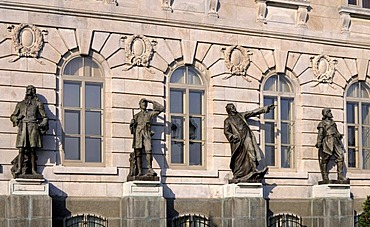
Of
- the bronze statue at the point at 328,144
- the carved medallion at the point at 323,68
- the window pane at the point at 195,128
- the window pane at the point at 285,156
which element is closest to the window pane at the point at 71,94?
the window pane at the point at 195,128

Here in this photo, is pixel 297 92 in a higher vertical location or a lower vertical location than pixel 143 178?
higher

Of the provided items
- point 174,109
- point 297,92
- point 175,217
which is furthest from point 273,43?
point 175,217

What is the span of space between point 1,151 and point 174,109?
4.86 metres

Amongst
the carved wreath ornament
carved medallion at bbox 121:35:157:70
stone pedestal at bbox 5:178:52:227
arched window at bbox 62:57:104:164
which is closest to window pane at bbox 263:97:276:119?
carved medallion at bbox 121:35:157:70

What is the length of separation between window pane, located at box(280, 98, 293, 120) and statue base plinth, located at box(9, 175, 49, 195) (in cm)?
747

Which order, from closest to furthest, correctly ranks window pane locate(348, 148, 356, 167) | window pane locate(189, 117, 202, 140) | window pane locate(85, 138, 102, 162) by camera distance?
window pane locate(85, 138, 102, 162) → window pane locate(189, 117, 202, 140) → window pane locate(348, 148, 356, 167)

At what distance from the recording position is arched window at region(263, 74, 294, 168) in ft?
78.7

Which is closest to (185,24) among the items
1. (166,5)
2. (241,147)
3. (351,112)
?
(166,5)

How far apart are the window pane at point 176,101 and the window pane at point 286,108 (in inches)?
124

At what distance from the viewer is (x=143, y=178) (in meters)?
21.2

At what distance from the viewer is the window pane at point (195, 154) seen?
22828 millimetres

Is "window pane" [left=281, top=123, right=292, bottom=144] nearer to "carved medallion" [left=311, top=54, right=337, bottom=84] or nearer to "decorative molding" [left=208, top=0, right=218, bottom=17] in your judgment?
"carved medallion" [left=311, top=54, right=337, bottom=84]

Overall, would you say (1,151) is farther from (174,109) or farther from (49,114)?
(174,109)

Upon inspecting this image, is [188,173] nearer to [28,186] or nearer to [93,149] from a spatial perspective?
[93,149]
